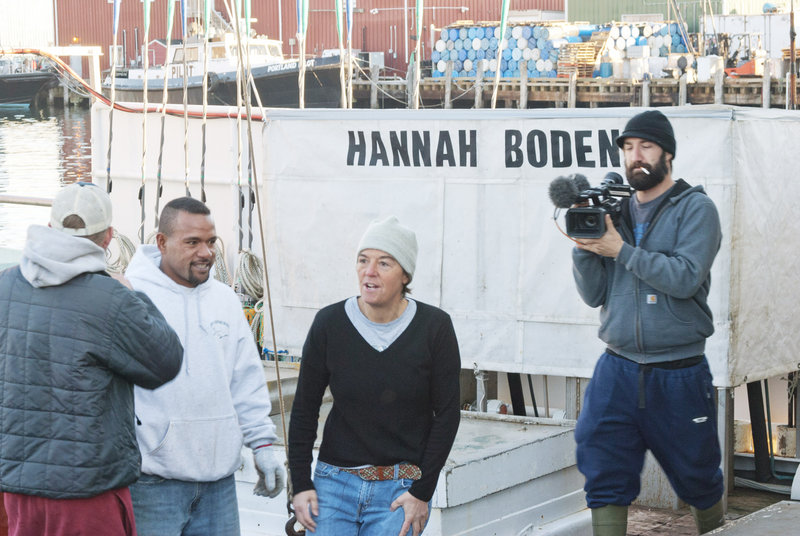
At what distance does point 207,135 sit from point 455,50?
35.8 metres

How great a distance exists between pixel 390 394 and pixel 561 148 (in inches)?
129

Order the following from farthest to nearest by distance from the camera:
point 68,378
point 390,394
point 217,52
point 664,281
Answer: point 217,52 < point 664,281 < point 390,394 < point 68,378

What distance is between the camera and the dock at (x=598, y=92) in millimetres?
33500

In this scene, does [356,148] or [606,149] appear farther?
[356,148]

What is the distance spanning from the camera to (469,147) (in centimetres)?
667

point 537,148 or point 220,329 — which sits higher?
point 537,148

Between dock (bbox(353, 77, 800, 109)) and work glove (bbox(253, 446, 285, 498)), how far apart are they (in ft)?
86.3

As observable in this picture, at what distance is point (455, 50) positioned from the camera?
4447cm

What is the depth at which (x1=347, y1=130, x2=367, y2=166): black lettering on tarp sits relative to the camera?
→ 6945 millimetres

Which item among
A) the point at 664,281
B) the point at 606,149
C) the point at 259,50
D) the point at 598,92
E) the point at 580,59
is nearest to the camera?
the point at 664,281

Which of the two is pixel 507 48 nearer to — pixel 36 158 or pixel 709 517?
pixel 36 158

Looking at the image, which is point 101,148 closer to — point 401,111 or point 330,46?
point 401,111

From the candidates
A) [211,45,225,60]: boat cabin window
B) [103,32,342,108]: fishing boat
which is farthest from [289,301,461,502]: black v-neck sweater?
[211,45,225,60]: boat cabin window

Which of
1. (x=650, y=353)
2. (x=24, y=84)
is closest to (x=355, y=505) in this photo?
(x=650, y=353)
